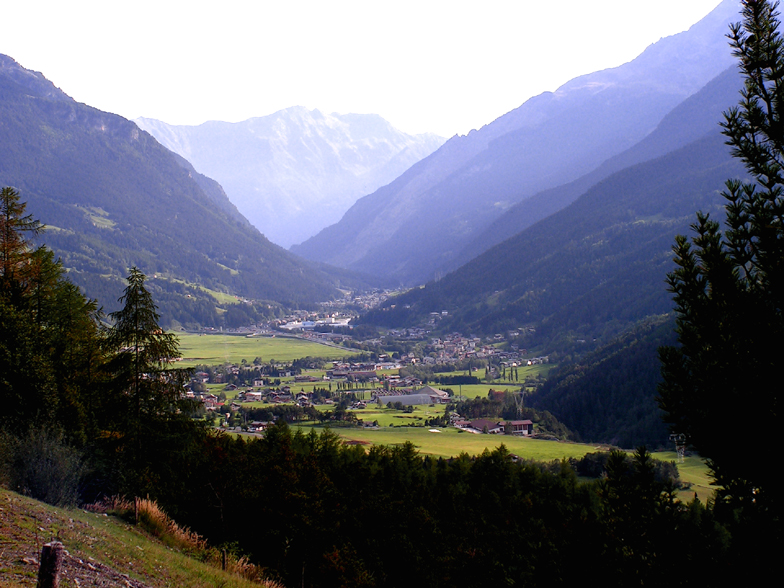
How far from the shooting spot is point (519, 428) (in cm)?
6738

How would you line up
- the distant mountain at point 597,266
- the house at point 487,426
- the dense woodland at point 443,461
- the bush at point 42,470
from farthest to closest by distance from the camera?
the distant mountain at point 597,266
the house at point 487,426
the bush at point 42,470
the dense woodland at point 443,461

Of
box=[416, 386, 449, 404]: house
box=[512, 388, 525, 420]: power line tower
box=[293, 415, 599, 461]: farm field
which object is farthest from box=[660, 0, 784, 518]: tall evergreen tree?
box=[416, 386, 449, 404]: house

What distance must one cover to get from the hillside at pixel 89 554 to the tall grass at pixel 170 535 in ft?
3.09

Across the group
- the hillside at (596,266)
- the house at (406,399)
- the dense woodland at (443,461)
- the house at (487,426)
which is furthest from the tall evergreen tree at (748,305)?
the hillside at (596,266)

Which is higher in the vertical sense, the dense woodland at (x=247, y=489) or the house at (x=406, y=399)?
the dense woodland at (x=247, y=489)

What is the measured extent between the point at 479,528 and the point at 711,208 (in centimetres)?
14371

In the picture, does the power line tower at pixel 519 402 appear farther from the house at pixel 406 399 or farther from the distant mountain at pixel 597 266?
the distant mountain at pixel 597 266

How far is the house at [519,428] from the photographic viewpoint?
2611 inches

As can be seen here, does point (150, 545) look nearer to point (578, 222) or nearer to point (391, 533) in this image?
point (391, 533)

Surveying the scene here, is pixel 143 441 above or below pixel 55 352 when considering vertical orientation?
below

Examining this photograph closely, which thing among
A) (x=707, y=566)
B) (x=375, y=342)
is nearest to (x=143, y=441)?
(x=707, y=566)

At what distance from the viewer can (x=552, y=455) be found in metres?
53.8

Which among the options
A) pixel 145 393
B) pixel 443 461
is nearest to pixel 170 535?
pixel 145 393

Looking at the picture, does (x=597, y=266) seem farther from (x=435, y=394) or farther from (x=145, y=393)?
(x=145, y=393)
